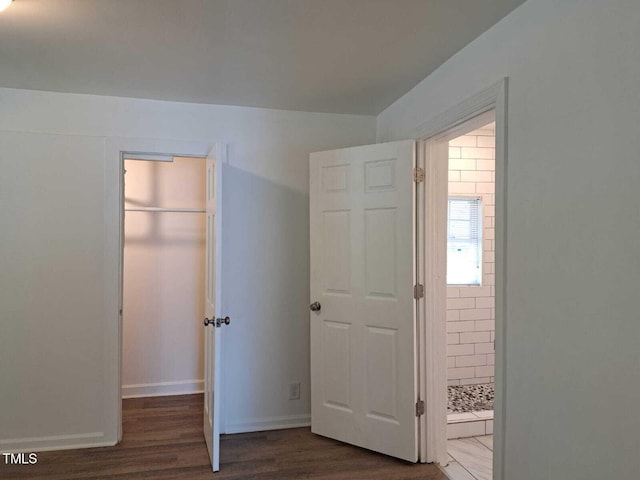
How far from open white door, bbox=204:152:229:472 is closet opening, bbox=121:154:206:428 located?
1.17 m

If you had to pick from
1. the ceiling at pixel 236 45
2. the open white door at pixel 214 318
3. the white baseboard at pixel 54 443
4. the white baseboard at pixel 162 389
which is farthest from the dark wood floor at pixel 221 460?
the ceiling at pixel 236 45

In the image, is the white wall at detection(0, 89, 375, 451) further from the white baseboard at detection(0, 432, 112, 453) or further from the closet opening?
the closet opening

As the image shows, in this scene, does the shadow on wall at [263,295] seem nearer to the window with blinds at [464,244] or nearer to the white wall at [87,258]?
the white wall at [87,258]

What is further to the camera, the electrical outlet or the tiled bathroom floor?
the electrical outlet

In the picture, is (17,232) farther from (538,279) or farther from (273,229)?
(538,279)

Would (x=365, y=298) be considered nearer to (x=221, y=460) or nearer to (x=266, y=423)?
(x=266, y=423)

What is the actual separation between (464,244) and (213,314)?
248cm

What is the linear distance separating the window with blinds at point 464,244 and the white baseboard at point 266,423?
1.84 metres

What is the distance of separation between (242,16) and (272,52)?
39 centimetres

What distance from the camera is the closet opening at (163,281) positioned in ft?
13.2

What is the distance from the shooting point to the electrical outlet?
11.0 ft

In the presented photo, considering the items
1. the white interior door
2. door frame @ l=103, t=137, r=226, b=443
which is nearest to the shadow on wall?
the white interior door

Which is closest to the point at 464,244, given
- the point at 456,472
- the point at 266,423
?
the point at 456,472

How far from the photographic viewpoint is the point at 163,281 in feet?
13.4
